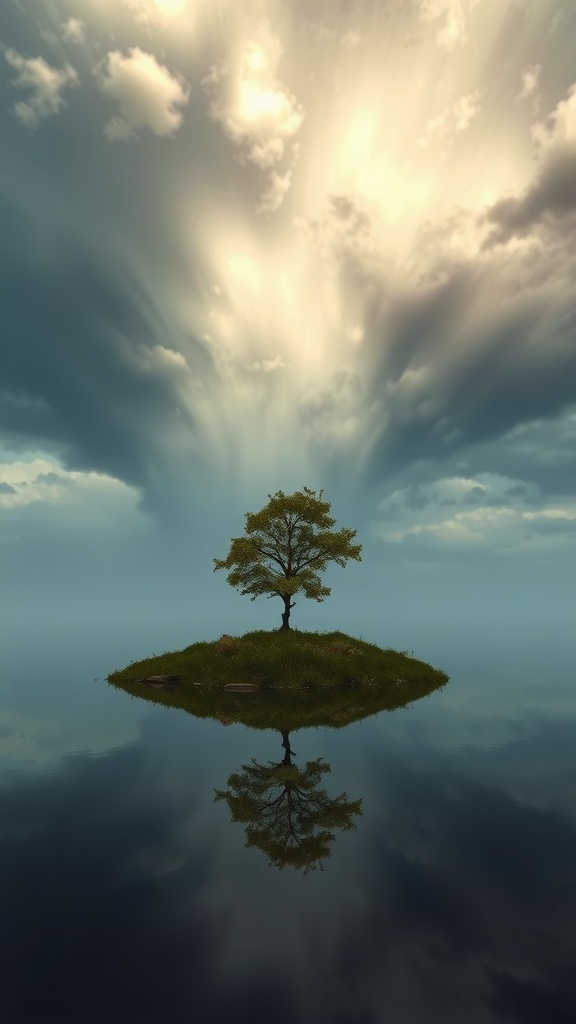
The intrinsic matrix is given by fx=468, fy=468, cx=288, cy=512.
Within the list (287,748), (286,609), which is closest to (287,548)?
(286,609)

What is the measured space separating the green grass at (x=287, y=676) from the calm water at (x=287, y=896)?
1305 cm

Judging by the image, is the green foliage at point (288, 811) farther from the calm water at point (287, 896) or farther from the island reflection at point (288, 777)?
the calm water at point (287, 896)

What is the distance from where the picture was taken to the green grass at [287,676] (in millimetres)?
36375

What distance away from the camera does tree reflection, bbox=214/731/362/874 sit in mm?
13350

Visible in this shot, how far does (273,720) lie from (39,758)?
535 inches

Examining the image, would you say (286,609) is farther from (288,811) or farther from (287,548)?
(288,811)

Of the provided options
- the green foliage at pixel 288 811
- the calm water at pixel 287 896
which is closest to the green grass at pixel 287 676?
the calm water at pixel 287 896

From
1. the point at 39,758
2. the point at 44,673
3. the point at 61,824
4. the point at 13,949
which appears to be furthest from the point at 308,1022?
the point at 44,673

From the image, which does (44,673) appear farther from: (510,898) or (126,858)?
(510,898)

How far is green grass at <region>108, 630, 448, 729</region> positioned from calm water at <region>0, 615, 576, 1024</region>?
13.1 metres

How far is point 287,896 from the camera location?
11.0 meters

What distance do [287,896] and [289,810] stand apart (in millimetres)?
5301

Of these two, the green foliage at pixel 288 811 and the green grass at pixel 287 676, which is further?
the green grass at pixel 287 676

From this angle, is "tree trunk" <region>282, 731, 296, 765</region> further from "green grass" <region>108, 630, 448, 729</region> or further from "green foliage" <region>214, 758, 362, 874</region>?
"green grass" <region>108, 630, 448, 729</region>
